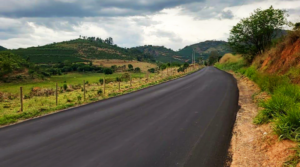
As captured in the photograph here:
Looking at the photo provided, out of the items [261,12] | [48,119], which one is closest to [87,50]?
[261,12]

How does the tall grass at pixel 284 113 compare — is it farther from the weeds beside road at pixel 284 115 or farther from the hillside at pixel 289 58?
the hillside at pixel 289 58

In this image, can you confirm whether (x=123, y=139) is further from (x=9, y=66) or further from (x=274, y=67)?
(x=9, y=66)

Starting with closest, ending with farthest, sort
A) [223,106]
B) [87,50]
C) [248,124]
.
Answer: [248,124]
[223,106]
[87,50]

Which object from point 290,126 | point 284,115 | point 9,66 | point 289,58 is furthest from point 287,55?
point 9,66

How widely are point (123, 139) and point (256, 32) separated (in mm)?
33075

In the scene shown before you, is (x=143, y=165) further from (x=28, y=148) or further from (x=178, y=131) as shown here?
(x=28, y=148)

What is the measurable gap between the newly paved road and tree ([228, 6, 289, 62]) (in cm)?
2798

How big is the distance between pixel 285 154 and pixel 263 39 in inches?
1318

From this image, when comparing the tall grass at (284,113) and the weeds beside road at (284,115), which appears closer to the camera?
the weeds beside road at (284,115)

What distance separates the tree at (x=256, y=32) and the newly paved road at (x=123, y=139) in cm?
2798

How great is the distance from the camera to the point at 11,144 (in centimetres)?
638

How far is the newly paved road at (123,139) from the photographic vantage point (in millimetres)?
5105

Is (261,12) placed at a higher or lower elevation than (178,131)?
higher

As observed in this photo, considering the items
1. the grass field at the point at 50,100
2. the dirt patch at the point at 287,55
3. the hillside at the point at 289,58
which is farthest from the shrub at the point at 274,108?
the grass field at the point at 50,100
